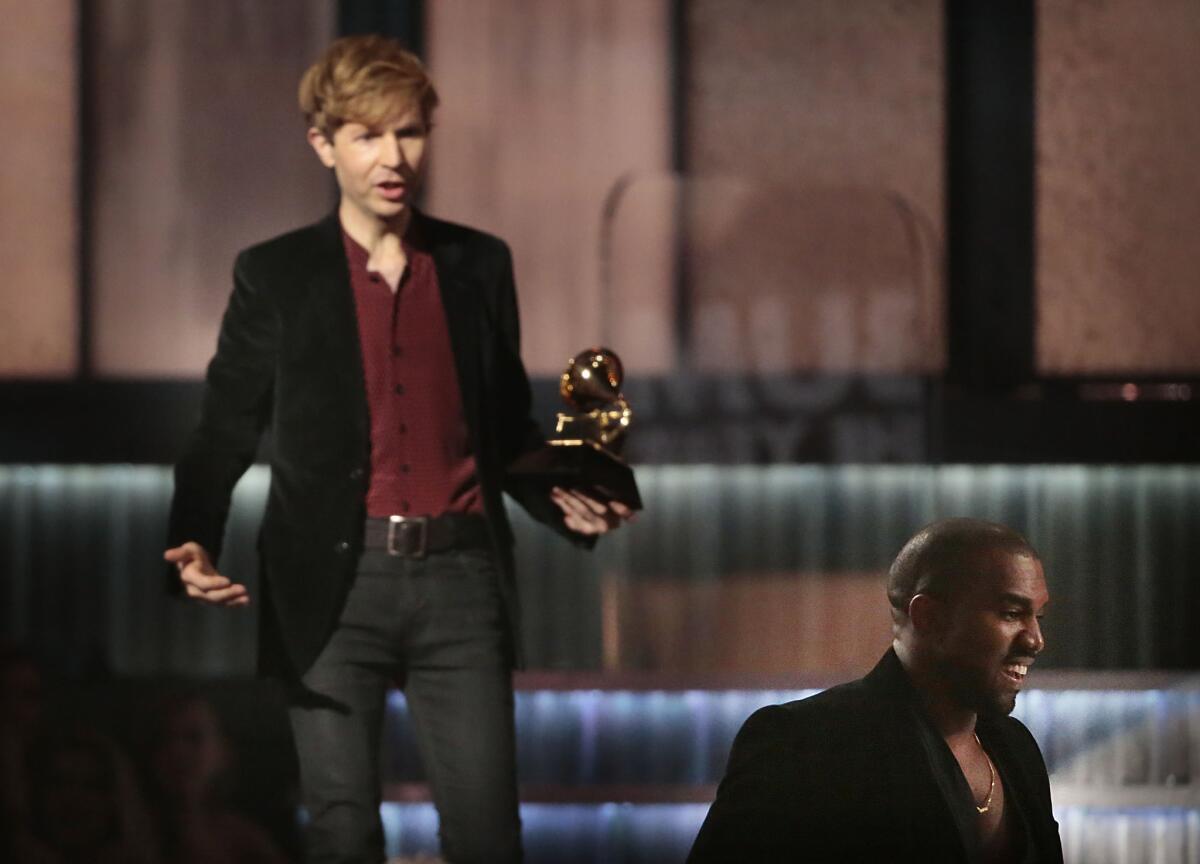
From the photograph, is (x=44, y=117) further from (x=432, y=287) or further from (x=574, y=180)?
(x=432, y=287)

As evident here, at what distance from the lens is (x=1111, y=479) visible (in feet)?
13.1

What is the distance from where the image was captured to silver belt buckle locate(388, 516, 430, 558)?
2.74 m

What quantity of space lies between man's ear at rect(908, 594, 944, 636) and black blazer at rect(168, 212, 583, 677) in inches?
32.4

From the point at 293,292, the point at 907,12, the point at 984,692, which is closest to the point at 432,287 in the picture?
the point at 293,292

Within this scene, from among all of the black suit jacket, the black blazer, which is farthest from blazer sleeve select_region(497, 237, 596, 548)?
the black suit jacket

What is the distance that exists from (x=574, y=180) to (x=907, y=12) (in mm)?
843

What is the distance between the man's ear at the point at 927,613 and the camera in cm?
211

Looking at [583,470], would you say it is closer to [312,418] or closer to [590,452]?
[590,452]

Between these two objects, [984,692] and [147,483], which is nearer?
[984,692]

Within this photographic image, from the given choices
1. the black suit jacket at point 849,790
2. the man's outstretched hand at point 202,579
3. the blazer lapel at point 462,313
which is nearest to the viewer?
the black suit jacket at point 849,790

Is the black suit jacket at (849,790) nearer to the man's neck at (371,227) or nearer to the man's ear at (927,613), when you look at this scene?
the man's ear at (927,613)

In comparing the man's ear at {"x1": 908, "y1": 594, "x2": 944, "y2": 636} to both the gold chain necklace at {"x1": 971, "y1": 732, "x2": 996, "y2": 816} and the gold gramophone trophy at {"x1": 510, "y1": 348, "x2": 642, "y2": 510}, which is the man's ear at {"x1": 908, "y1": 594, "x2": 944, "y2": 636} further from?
the gold gramophone trophy at {"x1": 510, "y1": 348, "x2": 642, "y2": 510}

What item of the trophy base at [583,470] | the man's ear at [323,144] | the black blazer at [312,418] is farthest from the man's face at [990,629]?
the man's ear at [323,144]

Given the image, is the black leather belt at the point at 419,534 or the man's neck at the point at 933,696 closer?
the man's neck at the point at 933,696
